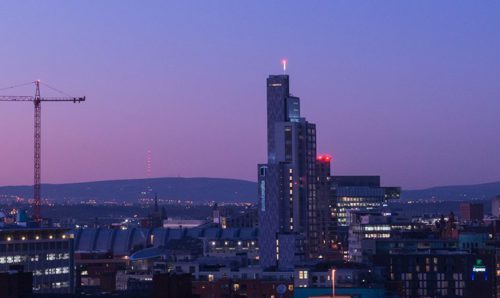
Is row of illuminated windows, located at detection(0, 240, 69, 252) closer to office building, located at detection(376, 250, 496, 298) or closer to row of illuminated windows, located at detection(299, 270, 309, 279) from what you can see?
row of illuminated windows, located at detection(299, 270, 309, 279)

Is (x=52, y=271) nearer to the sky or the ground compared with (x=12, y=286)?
nearer to the sky

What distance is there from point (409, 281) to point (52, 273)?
4483 cm

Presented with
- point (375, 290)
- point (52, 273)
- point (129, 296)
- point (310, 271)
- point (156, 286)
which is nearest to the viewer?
point (156, 286)

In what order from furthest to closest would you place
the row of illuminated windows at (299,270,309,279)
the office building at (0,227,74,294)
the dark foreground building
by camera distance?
the office building at (0,227,74,294) → the row of illuminated windows at (299,270,309,279) → the dark foreground building

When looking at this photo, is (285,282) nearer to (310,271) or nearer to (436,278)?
(310,271)

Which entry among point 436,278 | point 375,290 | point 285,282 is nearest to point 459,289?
point 436,278

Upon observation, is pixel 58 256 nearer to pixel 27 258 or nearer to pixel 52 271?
pixel 52 271

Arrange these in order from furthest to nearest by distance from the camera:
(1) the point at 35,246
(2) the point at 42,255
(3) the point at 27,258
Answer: (2) the point at 42,255 < (1) the point at 35,246 < (3) the point at 27,258

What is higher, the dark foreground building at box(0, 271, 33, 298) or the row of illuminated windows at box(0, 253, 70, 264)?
the row of illuminated windows at box(0, 253, 70, 264)

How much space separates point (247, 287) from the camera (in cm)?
17762

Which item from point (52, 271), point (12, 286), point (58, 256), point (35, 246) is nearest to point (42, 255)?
point (35, 246)

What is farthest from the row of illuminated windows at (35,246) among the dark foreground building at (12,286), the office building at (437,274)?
the dark foreground building at (12,286)

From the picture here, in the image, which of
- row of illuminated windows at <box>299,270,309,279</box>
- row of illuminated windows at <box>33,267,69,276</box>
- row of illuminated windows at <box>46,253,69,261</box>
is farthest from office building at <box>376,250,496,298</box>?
row of illuminated windows at <box>33,267,69,276</box>

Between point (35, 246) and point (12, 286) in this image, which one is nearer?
point (12, 286)
